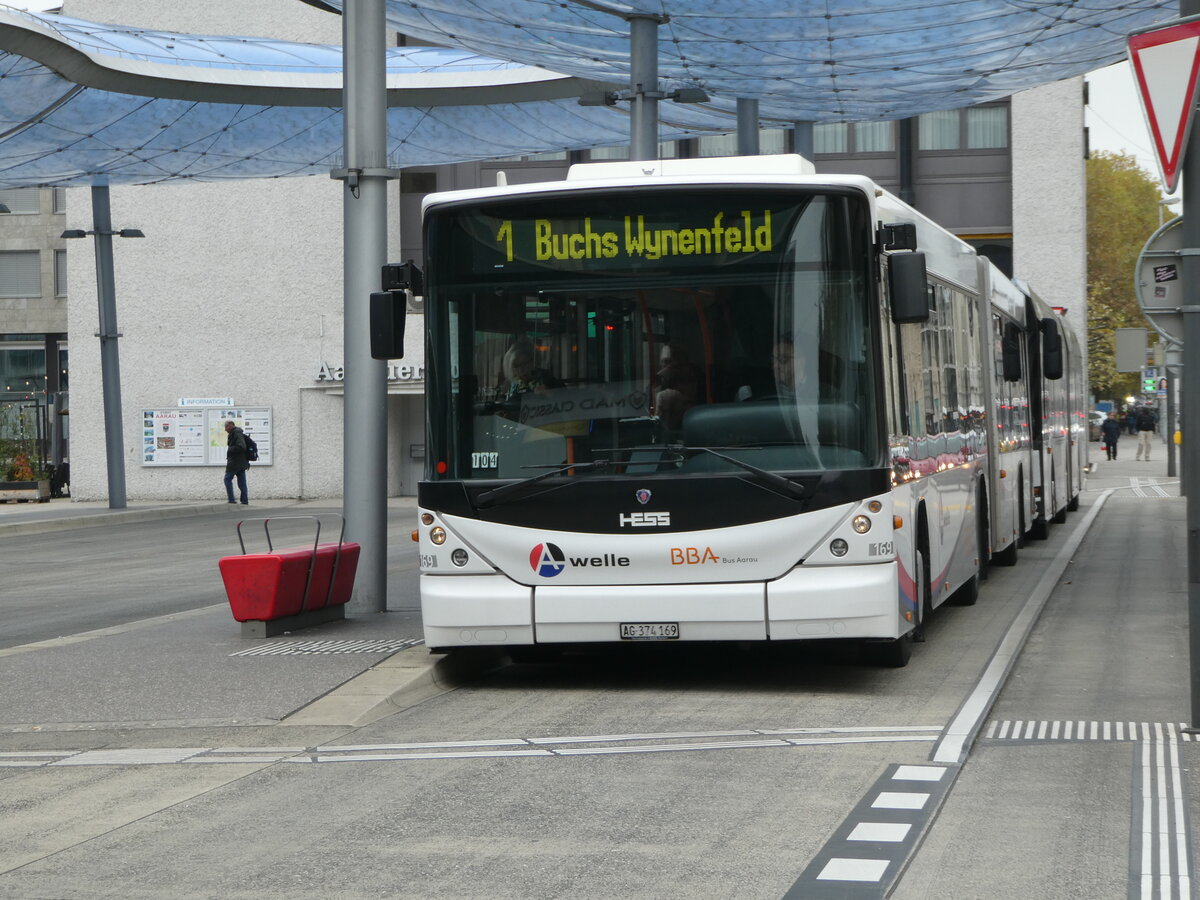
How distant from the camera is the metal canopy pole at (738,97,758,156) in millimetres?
29891

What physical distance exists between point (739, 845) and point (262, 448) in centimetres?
3997

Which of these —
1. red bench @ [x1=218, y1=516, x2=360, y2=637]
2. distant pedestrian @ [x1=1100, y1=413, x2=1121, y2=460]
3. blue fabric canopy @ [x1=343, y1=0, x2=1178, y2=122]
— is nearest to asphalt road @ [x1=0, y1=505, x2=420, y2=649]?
red bench @ [x1=218, y1=516, x2=360, y2=637]

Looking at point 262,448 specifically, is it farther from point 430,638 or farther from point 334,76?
point 430,638

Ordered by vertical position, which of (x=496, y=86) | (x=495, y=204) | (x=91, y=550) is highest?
(x=496, y=86)

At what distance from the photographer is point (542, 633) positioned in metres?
10.2

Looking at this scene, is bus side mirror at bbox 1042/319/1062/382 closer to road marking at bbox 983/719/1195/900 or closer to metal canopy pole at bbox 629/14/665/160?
metal canopy pole at bbox 629/14/665/160

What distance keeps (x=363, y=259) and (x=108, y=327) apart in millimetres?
24603

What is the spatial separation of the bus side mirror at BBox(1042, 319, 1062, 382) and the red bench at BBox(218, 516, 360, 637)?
11758mm

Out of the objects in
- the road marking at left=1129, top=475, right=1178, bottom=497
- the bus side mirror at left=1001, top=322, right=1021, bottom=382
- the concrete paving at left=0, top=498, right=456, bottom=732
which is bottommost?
the road marking at left=1129, top=475, right=1178, bottom=497

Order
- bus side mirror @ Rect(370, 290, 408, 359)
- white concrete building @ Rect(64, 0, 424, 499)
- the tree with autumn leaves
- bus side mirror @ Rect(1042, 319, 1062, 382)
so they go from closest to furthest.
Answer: bus side mirror @ Rect(370, 290, 408, 359), bus side mirror @ Rect(1042, 319, 1062, 382), white concrete building @ Rect(64, 0, 424, 499), the tree with autumn leaves

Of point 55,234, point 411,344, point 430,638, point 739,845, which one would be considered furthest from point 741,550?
point 55,234

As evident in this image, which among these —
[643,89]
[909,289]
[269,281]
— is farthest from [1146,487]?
[909,289]

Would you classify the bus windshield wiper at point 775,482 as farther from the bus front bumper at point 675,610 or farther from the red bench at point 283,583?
the red bench at point 283,583

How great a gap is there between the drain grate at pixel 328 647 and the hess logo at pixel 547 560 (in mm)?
1963
